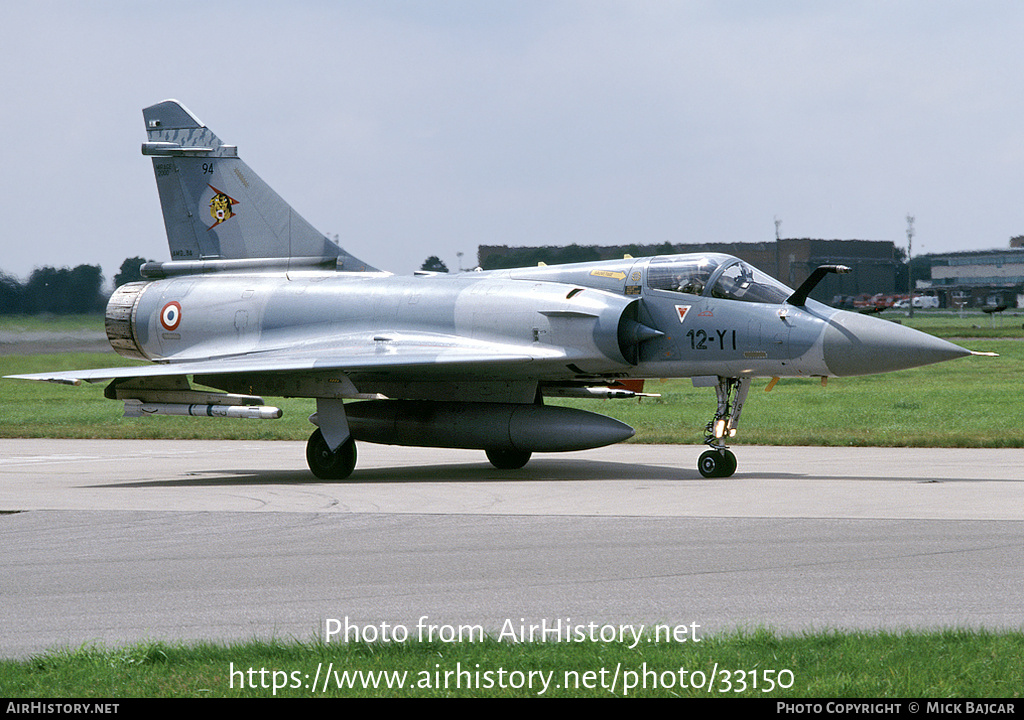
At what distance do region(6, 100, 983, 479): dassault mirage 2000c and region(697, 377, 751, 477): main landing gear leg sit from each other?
2 centimetres

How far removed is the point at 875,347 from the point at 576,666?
28.6 ft

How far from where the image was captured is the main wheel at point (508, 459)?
A: 16.0 metres

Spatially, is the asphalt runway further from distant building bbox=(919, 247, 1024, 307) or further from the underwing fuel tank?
distant building bbox=(919, 247, 1024, 307)

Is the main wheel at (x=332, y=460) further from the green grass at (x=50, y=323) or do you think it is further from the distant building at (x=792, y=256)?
the green grass at (x=50, y=323)

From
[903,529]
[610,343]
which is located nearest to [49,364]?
[610,343]

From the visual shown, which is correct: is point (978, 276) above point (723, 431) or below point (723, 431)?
above

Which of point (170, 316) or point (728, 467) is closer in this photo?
point (728, 467)

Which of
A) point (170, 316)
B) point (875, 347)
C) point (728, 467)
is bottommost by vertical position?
point (728, 467)

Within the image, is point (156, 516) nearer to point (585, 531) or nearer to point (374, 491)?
point (374, 491)

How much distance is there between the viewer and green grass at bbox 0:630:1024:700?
501 cm

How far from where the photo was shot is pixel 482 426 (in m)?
14.9

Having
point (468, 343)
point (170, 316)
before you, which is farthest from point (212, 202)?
point (468, 343)

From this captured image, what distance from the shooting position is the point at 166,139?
18.6m

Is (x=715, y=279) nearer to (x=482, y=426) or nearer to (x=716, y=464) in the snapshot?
(x=716, y=464)
